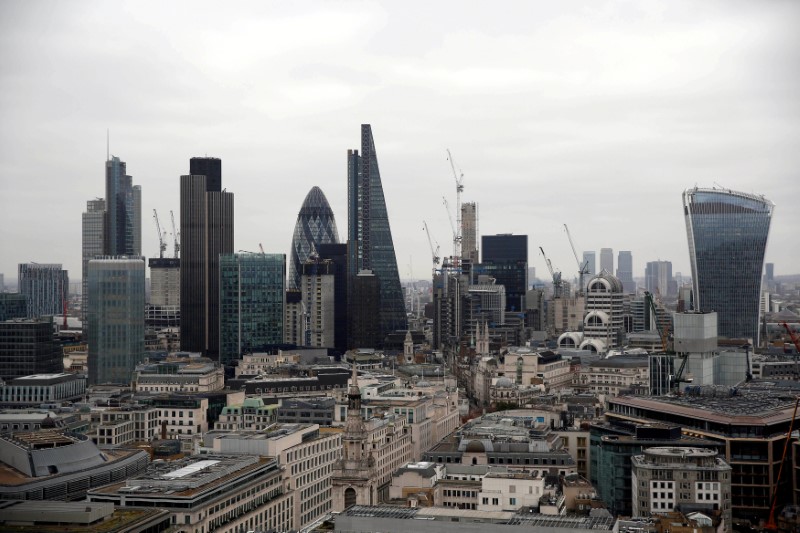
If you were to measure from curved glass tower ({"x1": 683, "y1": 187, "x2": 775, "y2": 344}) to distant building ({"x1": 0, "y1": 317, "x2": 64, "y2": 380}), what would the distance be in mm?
64748

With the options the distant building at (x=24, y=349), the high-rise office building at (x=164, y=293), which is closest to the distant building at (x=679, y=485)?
the distant building at (x=24, y=349)

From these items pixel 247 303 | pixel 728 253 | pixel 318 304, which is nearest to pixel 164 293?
pixel 318 304

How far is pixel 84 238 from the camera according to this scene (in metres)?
195

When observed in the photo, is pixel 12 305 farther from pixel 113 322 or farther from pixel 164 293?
pixel 164 293

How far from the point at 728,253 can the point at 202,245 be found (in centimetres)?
6057

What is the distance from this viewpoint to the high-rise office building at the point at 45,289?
127537 millimetres

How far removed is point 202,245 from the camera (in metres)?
144

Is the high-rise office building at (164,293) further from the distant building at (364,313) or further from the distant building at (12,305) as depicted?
the distant building at (12,305)

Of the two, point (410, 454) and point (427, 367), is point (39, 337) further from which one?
→ point (410, 454)

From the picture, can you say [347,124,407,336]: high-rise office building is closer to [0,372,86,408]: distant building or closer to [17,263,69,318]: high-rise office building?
[17,263,69,318]: high-rise office building

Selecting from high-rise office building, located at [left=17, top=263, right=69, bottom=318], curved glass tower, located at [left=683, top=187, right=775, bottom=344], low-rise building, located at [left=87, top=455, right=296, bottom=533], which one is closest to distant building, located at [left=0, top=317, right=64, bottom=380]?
high-rise office building, located at [left=17, top=263, right=69, bottom=318]

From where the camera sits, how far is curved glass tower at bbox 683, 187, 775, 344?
406 feet

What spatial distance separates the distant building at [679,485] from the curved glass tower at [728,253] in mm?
72644

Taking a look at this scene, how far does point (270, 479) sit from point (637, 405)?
25360mm
